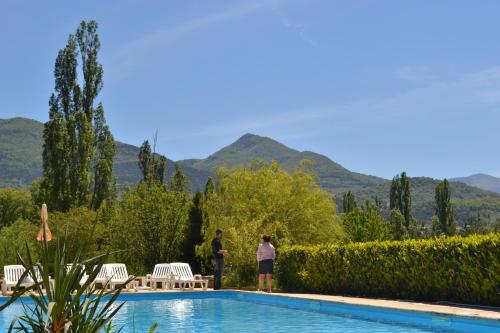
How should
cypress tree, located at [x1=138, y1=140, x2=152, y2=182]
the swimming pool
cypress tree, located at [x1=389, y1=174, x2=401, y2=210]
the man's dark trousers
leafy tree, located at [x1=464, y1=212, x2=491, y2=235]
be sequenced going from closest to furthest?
the swimming pool, the man's dark trousers, cypress tree, located at [x1=138, y1=140, x2=152, y2=182], leafy tree, located at [x1=464, y1=212, x2=491, y2=235], cypress tree, located at [x1=389, y1=174, x2=401, y2=210]

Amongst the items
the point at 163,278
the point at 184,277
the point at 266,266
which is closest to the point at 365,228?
the point at 266,266

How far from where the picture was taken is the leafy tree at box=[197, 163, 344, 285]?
66.6 ft

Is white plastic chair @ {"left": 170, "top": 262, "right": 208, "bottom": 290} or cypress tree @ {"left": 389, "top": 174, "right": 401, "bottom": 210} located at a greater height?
cypress tree @ {"left": 389, "top": 174, "right": 401, "bottom": 210}

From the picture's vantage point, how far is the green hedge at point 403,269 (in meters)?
11.0

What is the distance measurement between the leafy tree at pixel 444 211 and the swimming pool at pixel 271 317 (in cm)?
4935

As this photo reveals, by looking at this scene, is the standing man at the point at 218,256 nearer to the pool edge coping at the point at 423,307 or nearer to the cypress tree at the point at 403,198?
the pool edge coping at the point at 423,307

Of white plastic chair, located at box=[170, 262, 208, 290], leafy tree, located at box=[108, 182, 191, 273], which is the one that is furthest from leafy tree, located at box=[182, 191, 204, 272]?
white plastic chair, located at box=[170, 262, 208, 290]

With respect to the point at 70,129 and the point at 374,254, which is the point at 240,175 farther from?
the point at 70,129

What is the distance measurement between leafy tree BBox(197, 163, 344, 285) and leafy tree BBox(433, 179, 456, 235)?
43745 mm

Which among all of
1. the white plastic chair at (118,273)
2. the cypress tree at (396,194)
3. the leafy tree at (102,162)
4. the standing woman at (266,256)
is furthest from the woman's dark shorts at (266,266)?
the cypress tree at (396,194)

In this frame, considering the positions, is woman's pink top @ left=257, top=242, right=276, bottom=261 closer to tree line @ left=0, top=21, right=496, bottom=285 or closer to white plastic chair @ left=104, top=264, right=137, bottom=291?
tree line @ left=0, top=21, right=496, bottom=285

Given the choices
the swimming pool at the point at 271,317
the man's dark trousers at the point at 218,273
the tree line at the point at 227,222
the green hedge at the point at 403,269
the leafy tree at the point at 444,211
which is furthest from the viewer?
the leafy tree at the point at 444,211

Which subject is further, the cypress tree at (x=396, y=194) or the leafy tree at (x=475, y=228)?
the cypress tree at (x=396, y=194)

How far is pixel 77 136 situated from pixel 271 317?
2241 centimetres
